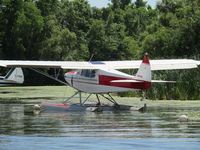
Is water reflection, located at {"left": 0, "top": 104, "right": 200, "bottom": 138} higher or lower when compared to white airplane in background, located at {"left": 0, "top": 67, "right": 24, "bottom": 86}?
lower

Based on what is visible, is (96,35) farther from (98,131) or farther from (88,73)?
(98,131)

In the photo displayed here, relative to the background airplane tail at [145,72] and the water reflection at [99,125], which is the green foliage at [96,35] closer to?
the background airplane tail at [145,72]

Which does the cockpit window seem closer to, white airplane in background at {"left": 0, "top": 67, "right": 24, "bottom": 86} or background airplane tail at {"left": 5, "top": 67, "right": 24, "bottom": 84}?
white airplane in background at {"left": 0, "top": 67, "right": 24, "bottom": 86}

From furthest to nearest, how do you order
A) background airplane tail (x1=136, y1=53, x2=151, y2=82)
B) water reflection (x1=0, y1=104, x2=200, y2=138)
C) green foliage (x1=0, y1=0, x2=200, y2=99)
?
1. green foliage (x1=0, y1=0, x2=200, y2=99)
2. background airplane tail (x1=136, y1=53, x2=151, y2=82)
3. water reflection (x1=0, y1=104, x2=200, y2=138)

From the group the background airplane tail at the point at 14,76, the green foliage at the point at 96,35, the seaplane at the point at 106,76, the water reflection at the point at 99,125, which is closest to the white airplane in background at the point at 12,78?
the background airplane tail at the point at 14,76

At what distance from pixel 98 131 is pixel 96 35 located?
193ft

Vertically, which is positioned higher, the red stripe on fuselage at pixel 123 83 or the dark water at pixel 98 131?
A: the red stripe on fuselage at pixel 123 83

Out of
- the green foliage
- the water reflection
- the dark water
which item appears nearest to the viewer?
the dark water

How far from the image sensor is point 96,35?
250 feet

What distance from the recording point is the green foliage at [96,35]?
44.8m

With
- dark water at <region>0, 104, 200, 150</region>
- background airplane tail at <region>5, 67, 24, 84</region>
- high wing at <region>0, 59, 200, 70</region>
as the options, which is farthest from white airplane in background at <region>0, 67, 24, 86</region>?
dark water at <region>0, 104, 200, 150</region>

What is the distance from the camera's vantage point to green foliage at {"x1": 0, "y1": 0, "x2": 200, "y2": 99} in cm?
4478

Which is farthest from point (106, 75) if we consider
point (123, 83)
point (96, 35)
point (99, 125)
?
point (96, 35)

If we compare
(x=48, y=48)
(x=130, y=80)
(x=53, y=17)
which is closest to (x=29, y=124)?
(x=130, y=80)
